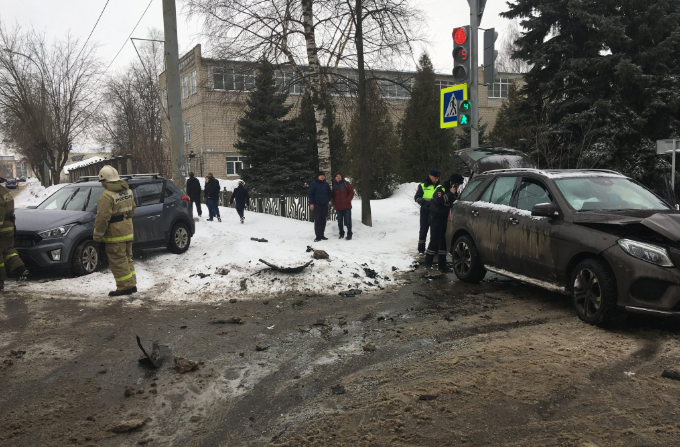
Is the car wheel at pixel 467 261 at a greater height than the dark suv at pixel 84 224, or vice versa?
the dark suv at pixel 84 224

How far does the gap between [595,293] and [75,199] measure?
8487mm

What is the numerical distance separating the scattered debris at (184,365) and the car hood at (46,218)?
16.8ft

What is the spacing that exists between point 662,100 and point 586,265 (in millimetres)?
15511

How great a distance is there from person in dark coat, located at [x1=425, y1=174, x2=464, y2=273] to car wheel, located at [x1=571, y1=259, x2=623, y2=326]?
358cm

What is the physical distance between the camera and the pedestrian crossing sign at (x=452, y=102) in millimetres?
10914

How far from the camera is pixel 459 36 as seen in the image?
1092 cm

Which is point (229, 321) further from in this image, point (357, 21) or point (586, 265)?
point (357, 21)

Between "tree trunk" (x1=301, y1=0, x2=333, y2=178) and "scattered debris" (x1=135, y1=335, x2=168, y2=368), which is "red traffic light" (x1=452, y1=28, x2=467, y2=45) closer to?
"tree trunk" (x1=301, y1=0, x2=333, y2=178)

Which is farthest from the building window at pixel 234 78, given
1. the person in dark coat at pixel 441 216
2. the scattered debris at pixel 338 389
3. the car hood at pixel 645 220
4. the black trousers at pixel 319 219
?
the scattered debris at pixel 338 389

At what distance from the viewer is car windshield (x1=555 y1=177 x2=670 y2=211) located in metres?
6.18

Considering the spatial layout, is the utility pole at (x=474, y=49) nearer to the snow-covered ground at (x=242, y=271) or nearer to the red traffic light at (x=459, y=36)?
the red traffic light at (x=459, y=36)

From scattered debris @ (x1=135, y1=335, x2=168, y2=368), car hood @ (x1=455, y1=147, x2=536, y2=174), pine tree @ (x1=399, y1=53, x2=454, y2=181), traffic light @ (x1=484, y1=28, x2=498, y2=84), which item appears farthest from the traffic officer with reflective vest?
pine tree @ (x1=399, y1=53, x2=454, y2=181)

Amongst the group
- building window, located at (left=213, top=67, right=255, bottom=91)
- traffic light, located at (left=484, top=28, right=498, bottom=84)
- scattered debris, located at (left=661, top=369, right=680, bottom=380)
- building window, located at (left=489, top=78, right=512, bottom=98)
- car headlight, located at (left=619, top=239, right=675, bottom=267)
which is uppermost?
building window, located at (left=489, top=78, right=512, bottom=98)

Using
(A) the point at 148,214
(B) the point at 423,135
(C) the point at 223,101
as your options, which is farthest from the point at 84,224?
(B) the point at 423,135
